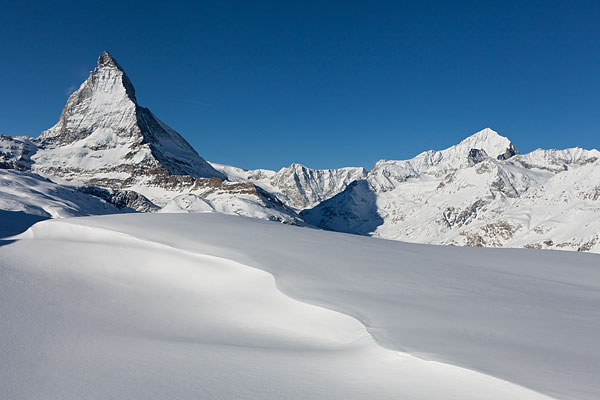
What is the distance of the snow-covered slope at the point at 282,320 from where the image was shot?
5582mm

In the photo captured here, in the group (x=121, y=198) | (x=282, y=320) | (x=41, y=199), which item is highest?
(x=121, y=198)

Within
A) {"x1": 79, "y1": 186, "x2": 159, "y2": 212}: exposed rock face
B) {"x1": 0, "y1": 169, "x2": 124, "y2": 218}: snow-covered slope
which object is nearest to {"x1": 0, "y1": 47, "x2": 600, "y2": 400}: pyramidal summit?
{"x1": 0, "y1": 169, "x2": 124, "y2": 218}: snow-covered slope

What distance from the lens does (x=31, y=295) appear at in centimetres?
1043

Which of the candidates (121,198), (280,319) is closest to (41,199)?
(121,198)

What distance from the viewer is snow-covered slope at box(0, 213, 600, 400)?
5.58m

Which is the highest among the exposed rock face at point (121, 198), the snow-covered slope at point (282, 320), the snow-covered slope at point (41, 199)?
the exposed rock face at point (121, 198)

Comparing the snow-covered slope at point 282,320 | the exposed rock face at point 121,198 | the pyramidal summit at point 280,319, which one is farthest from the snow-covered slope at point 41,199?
the snow-covered slope at point 282,320

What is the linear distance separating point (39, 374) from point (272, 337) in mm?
3818

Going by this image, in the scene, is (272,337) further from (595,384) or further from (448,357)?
(595,384)

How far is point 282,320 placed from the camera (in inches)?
342

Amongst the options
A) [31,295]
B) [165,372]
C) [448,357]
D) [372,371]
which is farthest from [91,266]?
[448,357]

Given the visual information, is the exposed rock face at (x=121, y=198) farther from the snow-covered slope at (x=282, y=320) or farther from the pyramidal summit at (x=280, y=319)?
the snow-covered slope at (x=282, y=320)

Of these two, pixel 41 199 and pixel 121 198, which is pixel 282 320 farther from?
pixel 121 198

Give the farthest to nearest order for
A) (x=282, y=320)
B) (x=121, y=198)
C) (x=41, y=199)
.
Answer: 1. (x=121, y=198)
2. (x=41, y=199)
3. (x=282, y=320)
